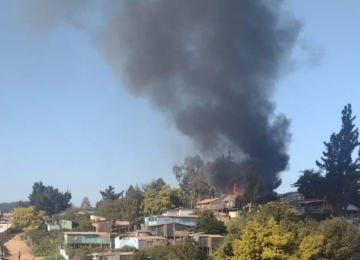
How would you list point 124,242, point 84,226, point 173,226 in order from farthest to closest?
point 84,226 → point 173,226 → point 124,242

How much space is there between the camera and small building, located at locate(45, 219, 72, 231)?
58.5 metres

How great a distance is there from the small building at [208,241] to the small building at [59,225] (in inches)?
991

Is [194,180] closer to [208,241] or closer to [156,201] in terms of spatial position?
[156,201]

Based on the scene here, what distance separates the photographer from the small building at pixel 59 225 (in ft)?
192

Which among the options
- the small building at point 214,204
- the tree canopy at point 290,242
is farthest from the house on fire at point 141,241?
the small building at point 214,204

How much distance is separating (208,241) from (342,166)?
2524 cm

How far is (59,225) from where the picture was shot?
60.4 metres

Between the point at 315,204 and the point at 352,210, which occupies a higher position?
the point at 315,204

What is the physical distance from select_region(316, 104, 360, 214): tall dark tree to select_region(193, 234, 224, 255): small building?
799 inches

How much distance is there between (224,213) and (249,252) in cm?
2923

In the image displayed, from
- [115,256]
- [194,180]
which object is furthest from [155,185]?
[115,256]

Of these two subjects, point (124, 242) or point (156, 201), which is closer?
point (124, 242)

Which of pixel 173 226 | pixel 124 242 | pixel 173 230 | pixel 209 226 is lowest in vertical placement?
pixel 124 242

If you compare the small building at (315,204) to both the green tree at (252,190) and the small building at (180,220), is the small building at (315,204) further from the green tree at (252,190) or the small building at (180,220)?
the small building at (180,220)
